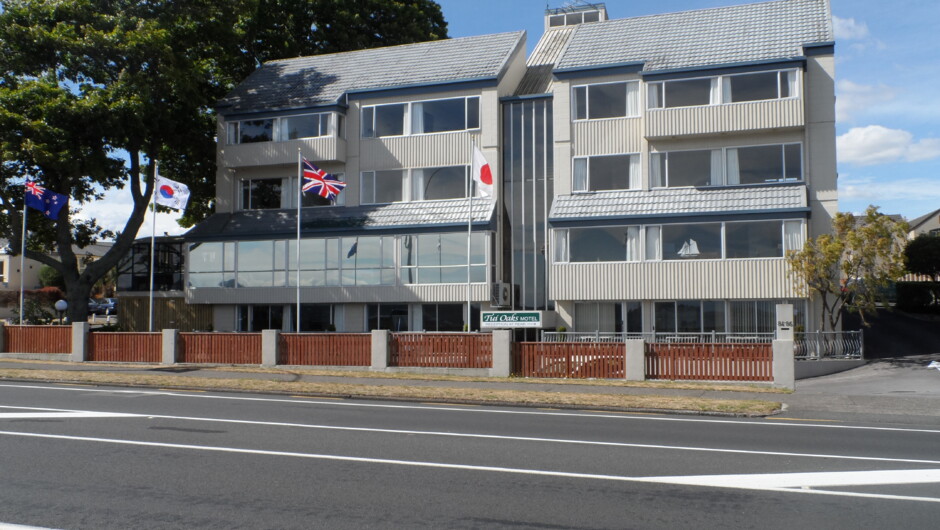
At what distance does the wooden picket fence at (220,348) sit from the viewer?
25.2 metres

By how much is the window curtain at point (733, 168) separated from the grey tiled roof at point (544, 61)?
861cm

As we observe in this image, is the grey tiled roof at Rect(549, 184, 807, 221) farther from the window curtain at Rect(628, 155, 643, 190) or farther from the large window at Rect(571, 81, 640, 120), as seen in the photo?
the large window at Rect(571, 81, 640, 120)

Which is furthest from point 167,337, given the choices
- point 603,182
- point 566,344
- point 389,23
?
point 389,23

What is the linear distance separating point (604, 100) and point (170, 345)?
18061 millimetres

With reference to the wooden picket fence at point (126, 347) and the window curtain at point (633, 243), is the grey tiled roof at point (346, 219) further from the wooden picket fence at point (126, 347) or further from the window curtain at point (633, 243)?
the wooden picket fence at point (126, 347)

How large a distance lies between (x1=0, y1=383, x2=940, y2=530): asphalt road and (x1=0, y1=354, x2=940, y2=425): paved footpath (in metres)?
1.89

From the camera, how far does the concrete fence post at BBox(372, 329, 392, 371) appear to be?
927 inches

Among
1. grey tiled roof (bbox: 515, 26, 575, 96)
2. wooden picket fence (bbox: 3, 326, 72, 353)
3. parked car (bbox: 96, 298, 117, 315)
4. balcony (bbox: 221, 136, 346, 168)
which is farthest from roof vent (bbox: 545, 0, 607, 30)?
parked car (bbox: 96, 298, 117, 315)

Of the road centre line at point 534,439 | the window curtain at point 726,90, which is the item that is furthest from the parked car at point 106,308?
the road centre line at point 534,439

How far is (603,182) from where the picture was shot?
31.3 metres

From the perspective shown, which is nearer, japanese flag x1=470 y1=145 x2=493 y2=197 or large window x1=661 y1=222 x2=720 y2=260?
japanese flag x1=470 y1=145 x2=493 y2=197

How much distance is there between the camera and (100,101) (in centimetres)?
3166

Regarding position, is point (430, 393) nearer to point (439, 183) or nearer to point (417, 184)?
point (439, 183)

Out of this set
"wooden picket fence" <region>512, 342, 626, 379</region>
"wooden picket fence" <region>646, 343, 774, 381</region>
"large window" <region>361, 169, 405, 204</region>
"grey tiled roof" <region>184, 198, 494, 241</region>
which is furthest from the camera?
"large window" <region>361, 169, 405, 204</region>
